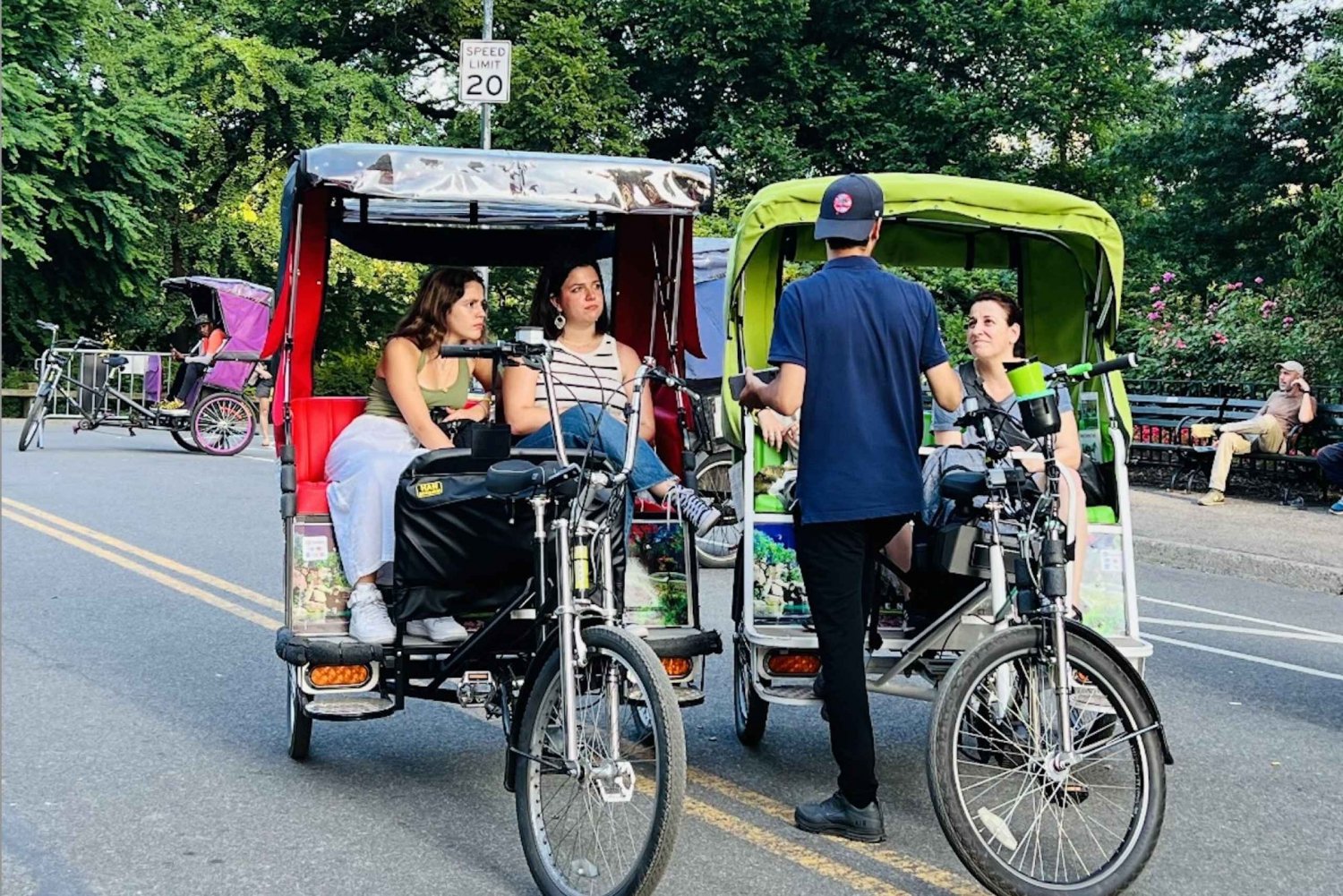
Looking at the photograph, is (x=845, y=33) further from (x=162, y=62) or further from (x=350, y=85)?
(x=162, y=62)

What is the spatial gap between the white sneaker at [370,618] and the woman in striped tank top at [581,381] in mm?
848

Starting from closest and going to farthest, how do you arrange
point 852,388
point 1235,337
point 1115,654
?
point 1115,654, point 852,388, point 1235,337

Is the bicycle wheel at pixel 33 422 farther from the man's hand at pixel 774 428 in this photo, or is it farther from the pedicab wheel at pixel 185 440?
the man's hand at pixel 774 428

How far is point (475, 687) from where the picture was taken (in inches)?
210

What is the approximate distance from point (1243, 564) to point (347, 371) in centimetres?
684

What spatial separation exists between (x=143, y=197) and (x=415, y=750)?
88.0 feet

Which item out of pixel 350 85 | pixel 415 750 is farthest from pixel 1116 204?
pixel 415 750

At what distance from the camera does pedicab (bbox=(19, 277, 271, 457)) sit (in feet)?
65.2

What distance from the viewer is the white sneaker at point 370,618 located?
17.9 ft

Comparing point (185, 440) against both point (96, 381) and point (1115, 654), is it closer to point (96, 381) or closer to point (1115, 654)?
point (96, 381)

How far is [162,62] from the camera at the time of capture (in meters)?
30.8

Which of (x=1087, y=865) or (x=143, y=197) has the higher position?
(x=143, y=197)

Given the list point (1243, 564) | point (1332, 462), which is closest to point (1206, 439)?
point (1332, 462)

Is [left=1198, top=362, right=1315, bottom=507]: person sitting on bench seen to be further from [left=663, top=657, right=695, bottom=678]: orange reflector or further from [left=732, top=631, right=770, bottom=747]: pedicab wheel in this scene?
[left=663, top=657, right=695, bottom=678]: orange reflector
